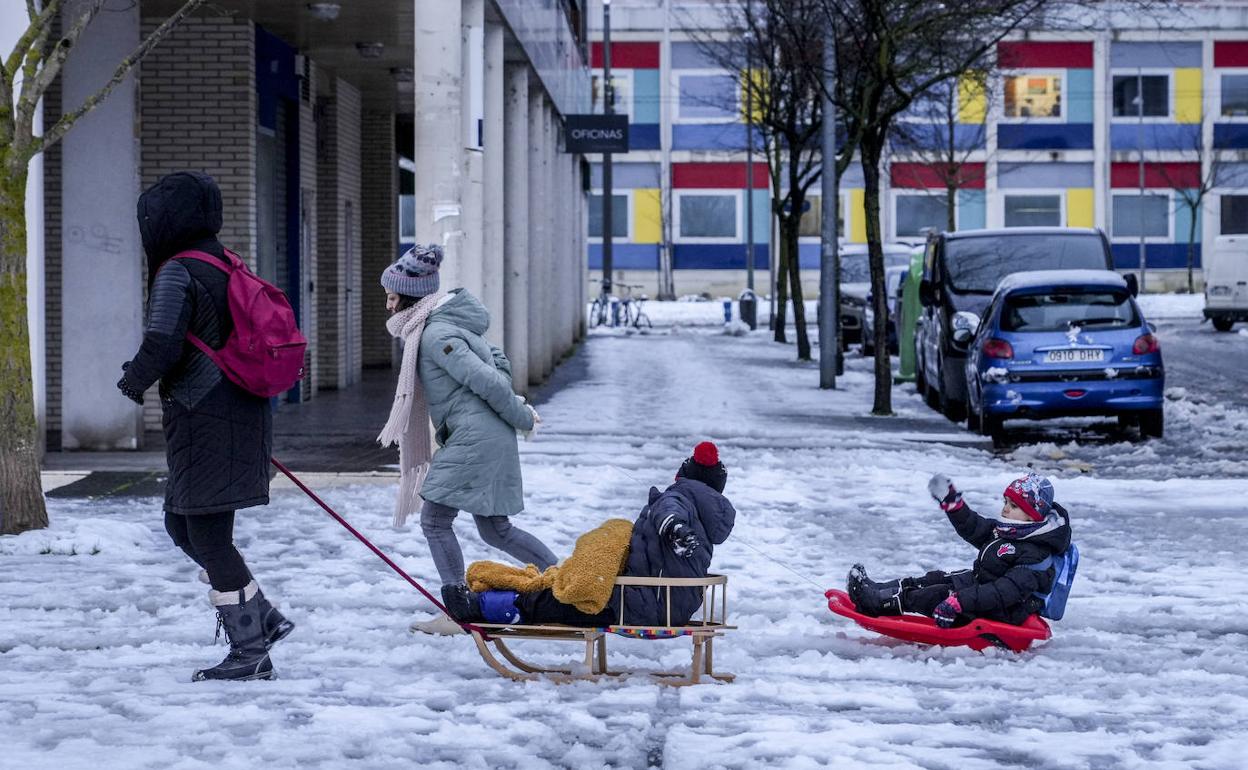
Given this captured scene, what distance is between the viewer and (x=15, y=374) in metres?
10.4

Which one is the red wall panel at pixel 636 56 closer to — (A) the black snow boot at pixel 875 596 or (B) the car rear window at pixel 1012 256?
(B) the car rear window at pixel 1012 256

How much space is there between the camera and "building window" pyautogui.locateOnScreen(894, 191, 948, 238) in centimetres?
6194

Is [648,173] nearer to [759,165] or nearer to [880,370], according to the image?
[759,165]

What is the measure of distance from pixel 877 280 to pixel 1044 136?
142 feet

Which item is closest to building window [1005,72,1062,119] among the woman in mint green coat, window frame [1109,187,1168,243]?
window frame [1109,187,1168,243]

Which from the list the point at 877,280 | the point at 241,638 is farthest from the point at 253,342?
the point at 877,280

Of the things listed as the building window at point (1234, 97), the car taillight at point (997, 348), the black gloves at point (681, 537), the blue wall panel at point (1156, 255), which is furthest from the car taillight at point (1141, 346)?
the building window at point (1234, 97)

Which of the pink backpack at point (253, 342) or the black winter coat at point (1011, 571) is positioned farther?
the black winter coat at point (1011, 571)

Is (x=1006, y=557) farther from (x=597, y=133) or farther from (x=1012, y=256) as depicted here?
(x=597, y=133)

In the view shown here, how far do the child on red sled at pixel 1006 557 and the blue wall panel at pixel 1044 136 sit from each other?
2173 inches

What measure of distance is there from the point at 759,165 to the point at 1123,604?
5250 cm

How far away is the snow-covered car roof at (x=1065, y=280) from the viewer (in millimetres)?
17359

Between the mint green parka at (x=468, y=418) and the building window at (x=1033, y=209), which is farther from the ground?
the building window at (x=1033, y=209)

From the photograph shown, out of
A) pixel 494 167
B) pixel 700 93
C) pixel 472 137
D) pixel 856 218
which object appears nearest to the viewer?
pixel 472 137
